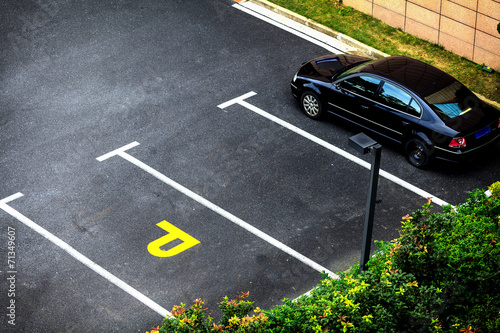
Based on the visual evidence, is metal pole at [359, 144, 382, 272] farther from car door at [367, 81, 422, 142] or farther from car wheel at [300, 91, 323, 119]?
car wheel at [300, 91, 323, 119]

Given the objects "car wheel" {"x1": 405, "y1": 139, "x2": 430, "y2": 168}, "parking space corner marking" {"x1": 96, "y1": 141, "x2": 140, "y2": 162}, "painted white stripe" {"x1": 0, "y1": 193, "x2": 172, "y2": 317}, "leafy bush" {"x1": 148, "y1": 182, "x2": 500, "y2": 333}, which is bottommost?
"painted white stripe" {"x1": 0, "y1": 193, "x2": 172, "y2": 317}

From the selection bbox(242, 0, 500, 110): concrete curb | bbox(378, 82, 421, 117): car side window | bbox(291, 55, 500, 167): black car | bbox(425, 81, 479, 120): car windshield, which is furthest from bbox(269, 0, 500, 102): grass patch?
bbox(378, 82, 421, 117): car side window

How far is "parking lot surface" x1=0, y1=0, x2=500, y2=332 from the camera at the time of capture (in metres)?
10.7

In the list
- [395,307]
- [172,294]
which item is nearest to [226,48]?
[172,294]

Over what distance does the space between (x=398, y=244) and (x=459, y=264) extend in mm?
797

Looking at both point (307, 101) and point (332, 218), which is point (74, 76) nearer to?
point (307, 101)

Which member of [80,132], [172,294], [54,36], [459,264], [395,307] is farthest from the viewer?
[54,36]

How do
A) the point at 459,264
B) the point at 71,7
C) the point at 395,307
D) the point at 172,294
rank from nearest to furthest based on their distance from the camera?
1. the point at 395,307
2. the point at 459,264
3. the point at 172,294
4. the point at 71,7

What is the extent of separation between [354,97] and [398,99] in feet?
3.20

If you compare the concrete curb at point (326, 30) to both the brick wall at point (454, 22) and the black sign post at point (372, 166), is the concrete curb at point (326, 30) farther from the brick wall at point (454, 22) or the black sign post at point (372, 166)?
the black sign post at point (372, 166)

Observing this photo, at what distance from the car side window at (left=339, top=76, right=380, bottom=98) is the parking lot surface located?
A: 101 cm

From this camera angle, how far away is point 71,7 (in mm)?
18484

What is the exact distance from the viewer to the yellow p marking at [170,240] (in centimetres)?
1120

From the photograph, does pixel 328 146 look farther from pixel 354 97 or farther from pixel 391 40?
pixel 391 40
